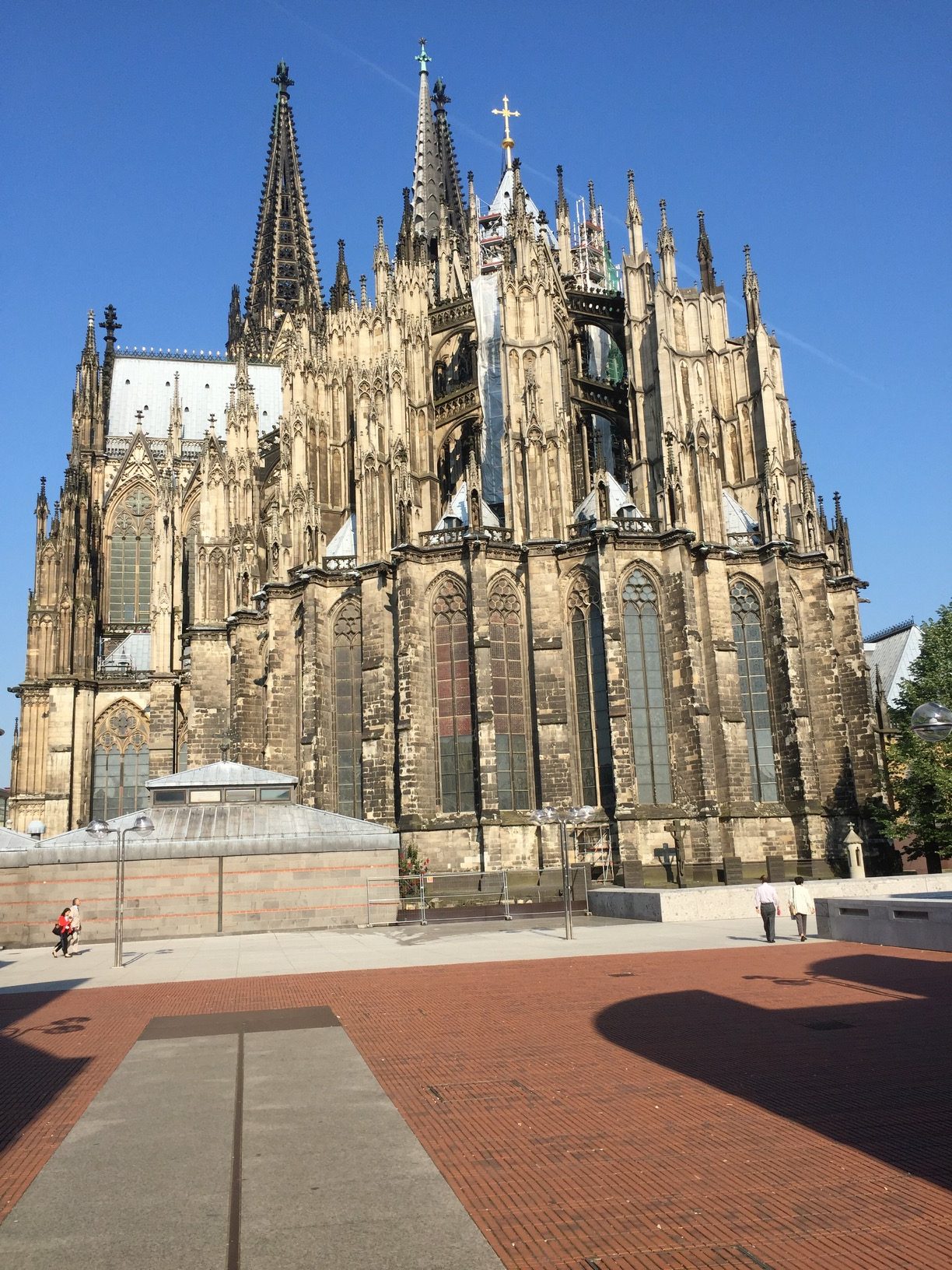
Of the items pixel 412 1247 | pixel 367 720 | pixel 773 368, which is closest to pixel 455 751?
pixel 367 720

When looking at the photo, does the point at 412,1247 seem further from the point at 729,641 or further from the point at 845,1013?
the point at 729,641

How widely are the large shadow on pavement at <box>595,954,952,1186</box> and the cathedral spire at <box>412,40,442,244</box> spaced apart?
57.4m

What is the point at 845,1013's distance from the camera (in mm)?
12016

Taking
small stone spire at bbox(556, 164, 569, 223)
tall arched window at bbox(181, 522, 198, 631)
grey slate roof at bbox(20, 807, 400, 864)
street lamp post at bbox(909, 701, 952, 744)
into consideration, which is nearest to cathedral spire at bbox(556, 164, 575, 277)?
small stone spire at bbox(556, 164, 569, 223)

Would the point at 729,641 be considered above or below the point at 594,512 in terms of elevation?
below

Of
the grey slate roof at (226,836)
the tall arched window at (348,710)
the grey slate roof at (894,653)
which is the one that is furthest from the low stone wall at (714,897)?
the grey slate roof at (894,653)

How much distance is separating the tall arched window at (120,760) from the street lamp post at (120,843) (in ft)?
88.9

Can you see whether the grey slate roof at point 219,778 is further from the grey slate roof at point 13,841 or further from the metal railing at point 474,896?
the metal railing at point 474,896

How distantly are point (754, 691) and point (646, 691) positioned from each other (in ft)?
15.3

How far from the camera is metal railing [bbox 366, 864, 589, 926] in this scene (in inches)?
1070

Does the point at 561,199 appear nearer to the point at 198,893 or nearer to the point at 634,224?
the point at 634,224

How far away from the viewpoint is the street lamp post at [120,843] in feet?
63.7

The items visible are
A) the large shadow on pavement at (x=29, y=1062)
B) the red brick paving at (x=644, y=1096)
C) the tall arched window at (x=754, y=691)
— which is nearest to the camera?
the red brick paving at (x=644, y=1096)

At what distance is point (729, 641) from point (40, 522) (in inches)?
1467
